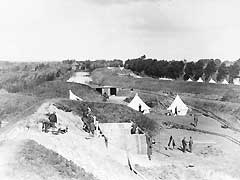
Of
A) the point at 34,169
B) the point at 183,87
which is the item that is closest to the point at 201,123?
the point at 34,169

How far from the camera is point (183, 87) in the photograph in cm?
7175

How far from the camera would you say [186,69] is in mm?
91125

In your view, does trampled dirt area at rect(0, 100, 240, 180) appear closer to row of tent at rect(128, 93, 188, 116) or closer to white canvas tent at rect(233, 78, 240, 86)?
row of tent at rect(128, 93, 188, 116)

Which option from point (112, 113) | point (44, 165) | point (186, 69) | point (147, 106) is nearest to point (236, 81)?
point (186, 69)

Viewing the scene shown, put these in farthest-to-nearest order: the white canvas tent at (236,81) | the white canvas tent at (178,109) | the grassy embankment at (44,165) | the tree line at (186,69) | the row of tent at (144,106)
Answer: the tree line at (186,69) → the white canvas tent at (236,81) → the white canvas tent at (178,109) → the row of tent at (144,106) → the grassy embankment at (44,165)

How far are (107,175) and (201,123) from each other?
22297mm

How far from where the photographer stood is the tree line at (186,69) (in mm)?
86281

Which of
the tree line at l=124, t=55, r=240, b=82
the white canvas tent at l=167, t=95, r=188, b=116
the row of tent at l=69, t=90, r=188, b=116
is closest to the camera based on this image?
the row of tent at l=69, t=90, r=188, b=116

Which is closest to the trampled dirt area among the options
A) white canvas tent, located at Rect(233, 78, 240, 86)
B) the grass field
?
the grass field

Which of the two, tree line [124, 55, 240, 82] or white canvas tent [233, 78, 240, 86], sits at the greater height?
tree line [124, 55, 240, 82]

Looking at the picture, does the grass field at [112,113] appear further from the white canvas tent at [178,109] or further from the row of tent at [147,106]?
the white canvas tent at [178,109]

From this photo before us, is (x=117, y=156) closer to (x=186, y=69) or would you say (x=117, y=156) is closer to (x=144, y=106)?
(x=144, y=106)

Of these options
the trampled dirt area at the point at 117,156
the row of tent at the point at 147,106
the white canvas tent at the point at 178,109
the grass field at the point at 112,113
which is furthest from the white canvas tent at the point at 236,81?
the trampled dirt area at the point at 117,156

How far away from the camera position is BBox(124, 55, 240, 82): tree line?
3397 inches
